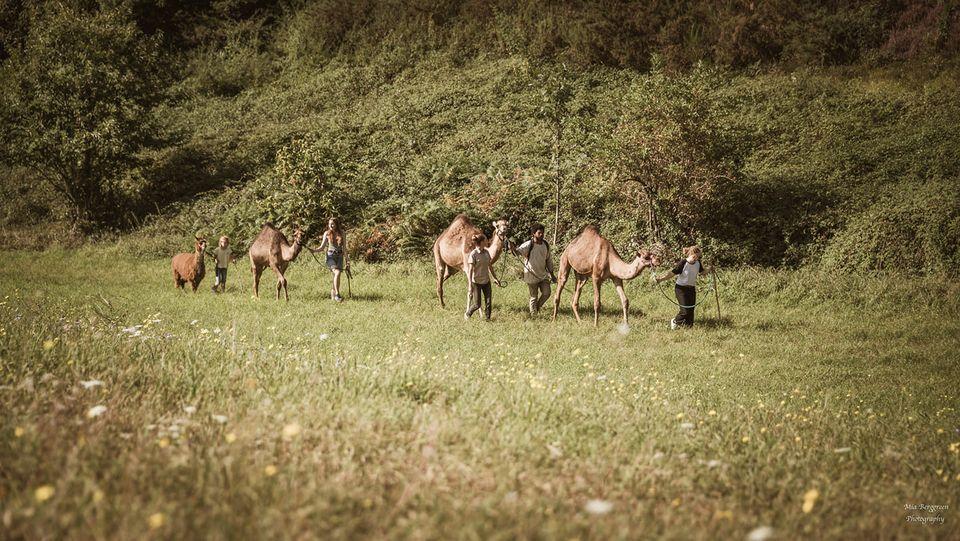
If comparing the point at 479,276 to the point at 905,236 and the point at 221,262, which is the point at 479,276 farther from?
the point at 905,236

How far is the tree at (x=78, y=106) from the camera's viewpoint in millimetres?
23344

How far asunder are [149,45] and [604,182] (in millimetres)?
21519

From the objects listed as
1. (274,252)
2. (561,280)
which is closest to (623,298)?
(561,280)

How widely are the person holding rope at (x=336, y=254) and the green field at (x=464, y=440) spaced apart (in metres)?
4.20

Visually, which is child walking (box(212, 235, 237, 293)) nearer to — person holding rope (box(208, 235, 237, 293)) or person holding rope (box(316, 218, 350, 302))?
person holding rope (box(208, 235, 237, 293))

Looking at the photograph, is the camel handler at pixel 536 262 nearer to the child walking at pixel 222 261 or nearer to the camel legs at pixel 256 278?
the camel legs at pixel 256 278

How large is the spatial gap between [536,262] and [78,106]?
20.2m

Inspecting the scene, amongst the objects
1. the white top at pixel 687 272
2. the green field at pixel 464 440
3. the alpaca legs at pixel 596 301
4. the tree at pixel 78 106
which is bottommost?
the green field at pixel 464 440

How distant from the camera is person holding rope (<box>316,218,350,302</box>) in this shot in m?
14.3

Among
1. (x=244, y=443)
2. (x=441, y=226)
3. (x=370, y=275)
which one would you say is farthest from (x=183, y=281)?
(x=244, y=443)

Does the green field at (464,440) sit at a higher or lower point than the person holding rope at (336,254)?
lower

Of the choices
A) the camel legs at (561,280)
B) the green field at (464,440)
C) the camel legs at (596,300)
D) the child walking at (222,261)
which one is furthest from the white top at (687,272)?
the child walking at (222,261)

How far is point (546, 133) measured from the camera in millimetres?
22172

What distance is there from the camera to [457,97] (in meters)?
27.3
